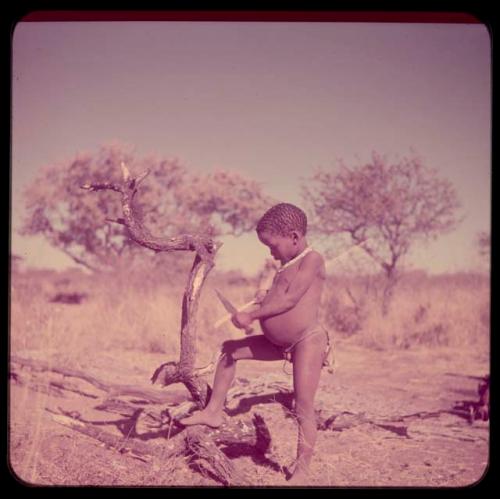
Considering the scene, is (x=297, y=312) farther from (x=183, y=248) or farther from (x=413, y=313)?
(x=413, y=313)

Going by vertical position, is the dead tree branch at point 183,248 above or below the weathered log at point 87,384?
above

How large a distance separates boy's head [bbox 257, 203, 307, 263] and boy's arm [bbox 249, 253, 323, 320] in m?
0.17

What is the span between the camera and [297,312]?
3.20m

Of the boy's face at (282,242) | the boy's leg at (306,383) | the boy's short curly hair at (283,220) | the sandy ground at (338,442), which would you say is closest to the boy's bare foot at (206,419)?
the sandy ground at (338,442)

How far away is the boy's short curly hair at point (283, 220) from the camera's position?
323 cm

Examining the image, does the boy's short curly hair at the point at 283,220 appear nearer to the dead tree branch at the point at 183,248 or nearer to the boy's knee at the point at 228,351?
the dead tree branch at the point at 183,248

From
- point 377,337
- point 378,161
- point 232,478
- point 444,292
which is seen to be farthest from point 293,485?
point 378,161

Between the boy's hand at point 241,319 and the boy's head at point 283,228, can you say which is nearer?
the boy's hand at point 241,319

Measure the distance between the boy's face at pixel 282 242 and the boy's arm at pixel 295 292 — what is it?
0.15 m

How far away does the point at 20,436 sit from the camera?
4277 mm

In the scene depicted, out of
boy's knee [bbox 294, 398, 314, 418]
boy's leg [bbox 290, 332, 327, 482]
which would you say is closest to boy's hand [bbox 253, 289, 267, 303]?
boy's leg [bbox 290, 332, 327, 482]

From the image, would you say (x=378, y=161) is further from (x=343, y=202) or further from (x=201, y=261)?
(x=201, y=261)

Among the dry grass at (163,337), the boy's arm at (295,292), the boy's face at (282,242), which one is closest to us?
the boy's arm at (295,292)

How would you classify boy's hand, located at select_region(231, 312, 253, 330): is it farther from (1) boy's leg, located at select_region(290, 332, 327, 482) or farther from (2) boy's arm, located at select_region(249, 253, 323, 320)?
(1) boy's leg, located at select_region(290, 332, 327, 482)
